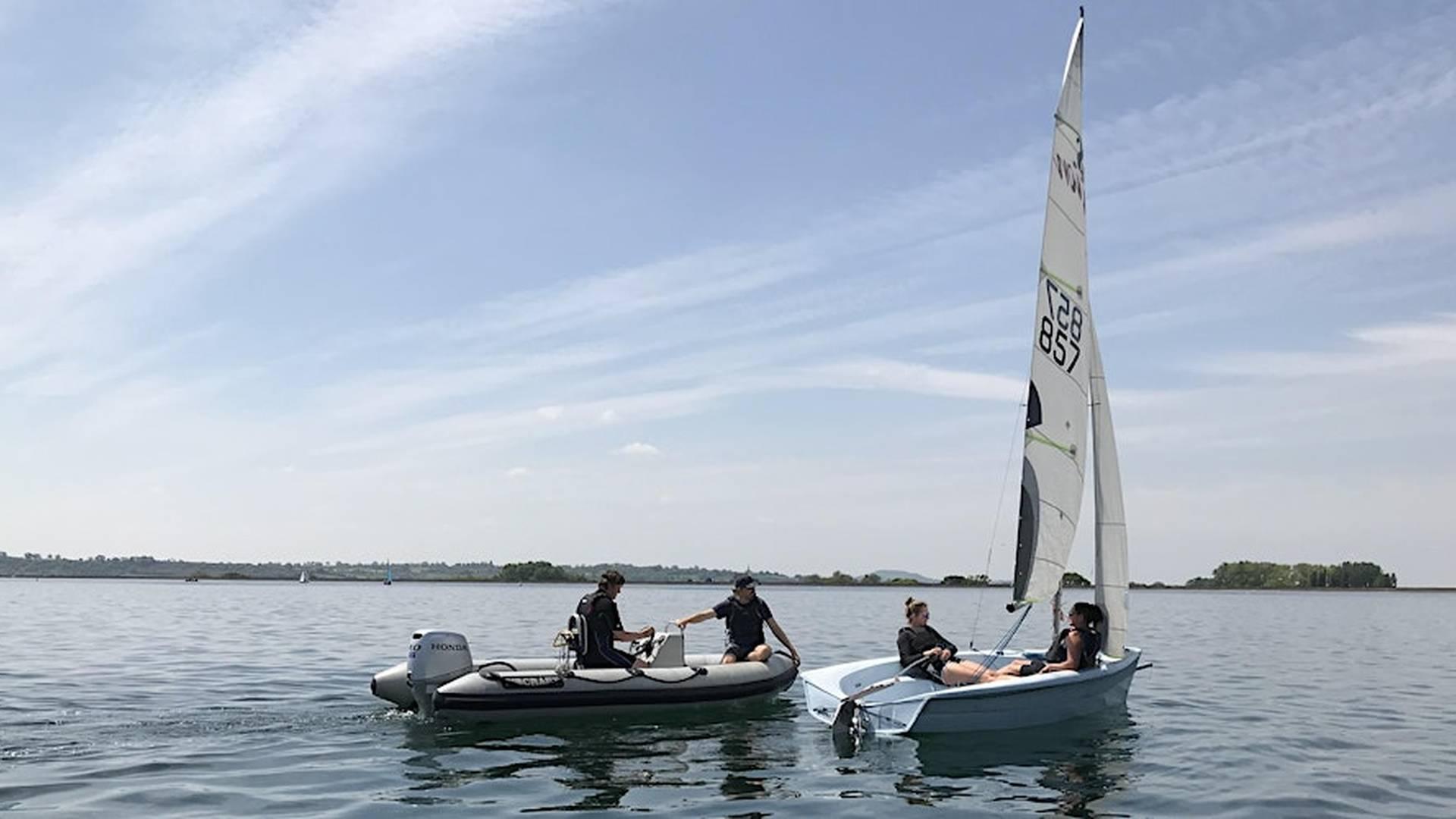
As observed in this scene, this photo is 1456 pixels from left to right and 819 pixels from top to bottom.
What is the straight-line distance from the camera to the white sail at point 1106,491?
16.2 meters

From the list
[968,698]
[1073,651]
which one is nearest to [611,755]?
[968,698]

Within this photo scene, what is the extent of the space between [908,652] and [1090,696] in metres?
2.25

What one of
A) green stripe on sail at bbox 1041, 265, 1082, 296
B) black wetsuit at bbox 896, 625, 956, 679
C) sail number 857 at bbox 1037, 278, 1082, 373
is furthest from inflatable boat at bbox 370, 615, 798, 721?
green stripe on sail at bbox 1041, 265, 1082, 296

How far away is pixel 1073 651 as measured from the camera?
14492 mm

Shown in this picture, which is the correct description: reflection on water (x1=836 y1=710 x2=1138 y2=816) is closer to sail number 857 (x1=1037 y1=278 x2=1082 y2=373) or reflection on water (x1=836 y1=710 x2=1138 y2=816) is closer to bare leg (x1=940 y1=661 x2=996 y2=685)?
bare leg (x1=940 y1=661 x2=996 y2=685)

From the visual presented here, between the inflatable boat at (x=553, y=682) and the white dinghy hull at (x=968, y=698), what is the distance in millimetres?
1252

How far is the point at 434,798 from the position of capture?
34.9 ft

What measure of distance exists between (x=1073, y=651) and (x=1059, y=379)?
3.34 meters

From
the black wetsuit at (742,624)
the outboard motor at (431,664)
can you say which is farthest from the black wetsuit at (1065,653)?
the outboard motor at (431,664)

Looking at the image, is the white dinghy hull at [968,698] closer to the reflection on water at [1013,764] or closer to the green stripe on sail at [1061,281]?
the reflection on water at [1013,764]

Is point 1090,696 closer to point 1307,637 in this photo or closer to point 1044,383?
point 1044,383

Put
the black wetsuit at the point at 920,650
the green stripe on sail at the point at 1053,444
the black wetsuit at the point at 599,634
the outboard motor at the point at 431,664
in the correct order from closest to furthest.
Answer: the outboard motor at the point at 431,664 < the green stripe on sail at the point at 1053,444 < the black wetsuit at the point at 920,650 < the black wetsuit at the point at 599,634

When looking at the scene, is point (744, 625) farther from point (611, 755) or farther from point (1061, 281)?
point (1061, 281)

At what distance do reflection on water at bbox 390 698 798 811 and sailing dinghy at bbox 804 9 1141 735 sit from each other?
1.07 m
